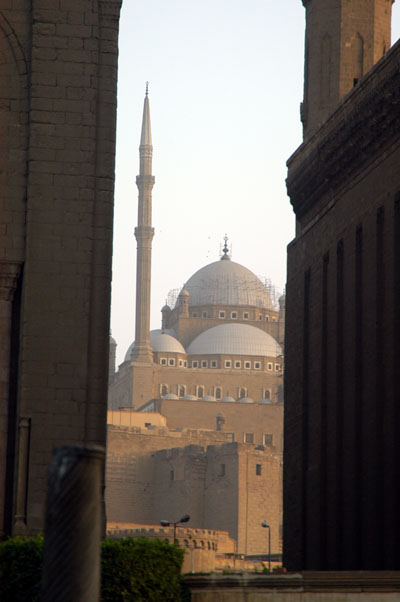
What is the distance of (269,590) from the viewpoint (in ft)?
52.1

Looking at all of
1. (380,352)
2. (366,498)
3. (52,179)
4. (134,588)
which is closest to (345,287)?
(380,352)

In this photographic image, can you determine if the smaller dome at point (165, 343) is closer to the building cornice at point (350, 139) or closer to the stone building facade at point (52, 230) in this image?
the building cornice at point (350, 139)

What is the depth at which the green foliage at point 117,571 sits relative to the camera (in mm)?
14547

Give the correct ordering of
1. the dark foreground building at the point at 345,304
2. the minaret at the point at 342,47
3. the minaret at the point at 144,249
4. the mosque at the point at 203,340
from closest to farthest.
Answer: the dark foreground building at the point at 345,304 < the minaret at the point at 342,47 < the minaret at the point at 144,249 < the mosque at the point at 203,340

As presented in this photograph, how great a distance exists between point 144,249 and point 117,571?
301 feet

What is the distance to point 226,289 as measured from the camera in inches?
5015

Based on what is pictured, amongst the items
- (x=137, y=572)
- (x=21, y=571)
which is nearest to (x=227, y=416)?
(x=137, y=572)

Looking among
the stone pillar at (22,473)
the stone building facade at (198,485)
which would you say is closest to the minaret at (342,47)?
the stone pillar at (22,473)

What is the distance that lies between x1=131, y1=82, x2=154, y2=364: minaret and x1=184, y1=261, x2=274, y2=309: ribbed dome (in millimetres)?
15502

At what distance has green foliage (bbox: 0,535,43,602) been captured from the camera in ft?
47.6

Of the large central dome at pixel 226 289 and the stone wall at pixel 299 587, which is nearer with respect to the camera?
the stone wall at pixel 299 587

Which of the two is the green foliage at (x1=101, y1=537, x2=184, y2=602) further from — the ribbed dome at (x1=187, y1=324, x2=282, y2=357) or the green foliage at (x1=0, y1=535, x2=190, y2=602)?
the ribbed dome at (x1=187, y1=324, x2=282, y2=357)

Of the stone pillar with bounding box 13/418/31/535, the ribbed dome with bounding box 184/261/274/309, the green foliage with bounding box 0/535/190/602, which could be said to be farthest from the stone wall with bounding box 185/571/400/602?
the ribbed dome with bounding box 184/261/274/309

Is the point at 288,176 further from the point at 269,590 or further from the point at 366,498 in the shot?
the point at 269,590
